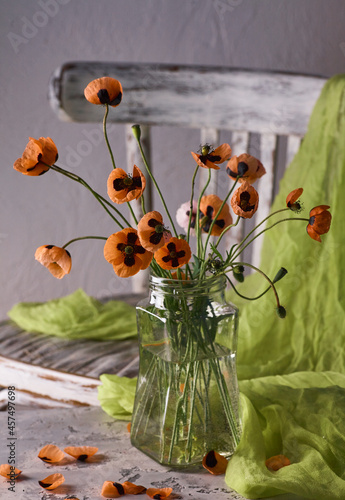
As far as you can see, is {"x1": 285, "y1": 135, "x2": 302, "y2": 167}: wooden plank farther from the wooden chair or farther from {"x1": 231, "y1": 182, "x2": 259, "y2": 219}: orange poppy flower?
{"x1": 231, "y1": 182, "x2": 259, "y2": 219}: orange poppy flower

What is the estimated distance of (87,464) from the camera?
2.04 ft

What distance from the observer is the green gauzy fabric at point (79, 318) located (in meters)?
1.00

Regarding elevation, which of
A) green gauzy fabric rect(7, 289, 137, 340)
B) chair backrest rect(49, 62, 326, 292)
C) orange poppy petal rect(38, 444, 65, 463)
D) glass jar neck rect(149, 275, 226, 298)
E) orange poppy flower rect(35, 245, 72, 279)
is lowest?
orange poppy petal rect(38, 444, 65, 463)

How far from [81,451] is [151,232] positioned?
272 mm

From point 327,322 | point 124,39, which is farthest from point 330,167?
point 124,39

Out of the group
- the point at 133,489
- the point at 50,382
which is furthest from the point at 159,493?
the point at 50,382

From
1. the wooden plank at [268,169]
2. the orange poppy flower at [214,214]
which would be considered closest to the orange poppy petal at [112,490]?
the orange poppy flower at [214,214]

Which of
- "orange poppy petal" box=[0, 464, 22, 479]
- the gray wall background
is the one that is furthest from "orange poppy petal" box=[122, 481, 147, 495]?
the gray wall background

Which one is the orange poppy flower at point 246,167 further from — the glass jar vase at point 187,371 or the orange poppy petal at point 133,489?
the orange poppy petal at point 133,489

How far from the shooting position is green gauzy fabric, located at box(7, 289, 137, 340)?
1.00 meters

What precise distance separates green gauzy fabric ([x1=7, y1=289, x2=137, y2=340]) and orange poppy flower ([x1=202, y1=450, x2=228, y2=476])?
0.43 meters

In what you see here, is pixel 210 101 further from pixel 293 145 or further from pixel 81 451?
pixel 81 451

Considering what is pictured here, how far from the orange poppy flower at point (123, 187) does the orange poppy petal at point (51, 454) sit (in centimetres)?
29

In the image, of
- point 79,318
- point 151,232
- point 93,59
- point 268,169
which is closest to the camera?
point 151,232
